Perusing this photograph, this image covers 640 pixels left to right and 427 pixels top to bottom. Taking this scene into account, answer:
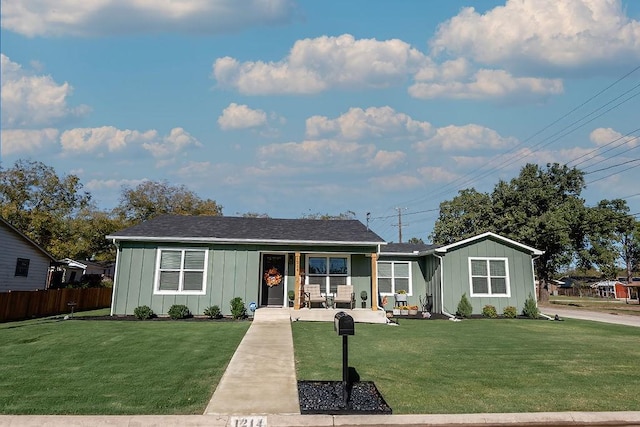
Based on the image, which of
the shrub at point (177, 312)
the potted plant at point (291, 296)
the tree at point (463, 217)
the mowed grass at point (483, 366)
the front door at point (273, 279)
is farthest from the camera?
the tree at point (463, 217)

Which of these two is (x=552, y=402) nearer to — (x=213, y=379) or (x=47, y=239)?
(x=213, y=379)

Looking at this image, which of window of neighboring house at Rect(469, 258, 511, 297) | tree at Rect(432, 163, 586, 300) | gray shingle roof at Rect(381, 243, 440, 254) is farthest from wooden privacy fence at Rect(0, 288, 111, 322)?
tree at Rect(432, 163, 586, 300)

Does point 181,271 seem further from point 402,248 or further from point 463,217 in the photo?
point 463,217

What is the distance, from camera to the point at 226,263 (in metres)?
15.2

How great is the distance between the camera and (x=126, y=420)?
4375mm

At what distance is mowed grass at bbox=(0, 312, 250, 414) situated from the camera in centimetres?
491

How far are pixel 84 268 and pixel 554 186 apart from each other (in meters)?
42.5

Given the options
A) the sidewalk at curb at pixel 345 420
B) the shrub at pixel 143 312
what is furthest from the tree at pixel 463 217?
the sidewalk at curb at pixel 345 420

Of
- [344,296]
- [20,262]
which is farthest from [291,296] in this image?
[20,262]

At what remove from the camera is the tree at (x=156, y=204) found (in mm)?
42469

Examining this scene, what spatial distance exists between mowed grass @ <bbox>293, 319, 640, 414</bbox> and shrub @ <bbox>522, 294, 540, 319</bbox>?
423 centimetres

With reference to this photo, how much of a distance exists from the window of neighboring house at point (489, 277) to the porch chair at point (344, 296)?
5.49 m

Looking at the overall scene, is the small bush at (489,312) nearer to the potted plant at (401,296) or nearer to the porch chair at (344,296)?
the potted plant at (401,296)

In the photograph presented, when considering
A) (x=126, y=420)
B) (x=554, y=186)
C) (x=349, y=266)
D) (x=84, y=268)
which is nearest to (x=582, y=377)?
(x=126, y=420)
